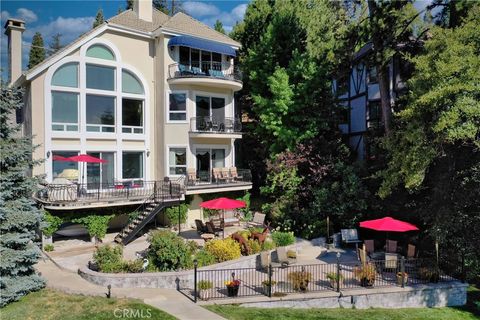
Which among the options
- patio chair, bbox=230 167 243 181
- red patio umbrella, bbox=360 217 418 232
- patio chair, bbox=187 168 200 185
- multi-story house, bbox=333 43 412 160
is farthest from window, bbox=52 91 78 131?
multi-story house, bbox=333 43 412 160

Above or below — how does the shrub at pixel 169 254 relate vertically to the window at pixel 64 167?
below

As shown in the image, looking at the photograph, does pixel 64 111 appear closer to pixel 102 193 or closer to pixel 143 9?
pixel 102 193

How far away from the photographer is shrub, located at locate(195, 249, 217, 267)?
16.3 m

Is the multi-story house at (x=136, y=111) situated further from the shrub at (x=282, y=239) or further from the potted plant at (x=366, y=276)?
the potted plant at (x=366, y=276)

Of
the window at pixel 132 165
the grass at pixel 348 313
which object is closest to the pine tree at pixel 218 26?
the window at pixel 132 165

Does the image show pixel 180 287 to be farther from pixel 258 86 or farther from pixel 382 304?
pixel 258 86

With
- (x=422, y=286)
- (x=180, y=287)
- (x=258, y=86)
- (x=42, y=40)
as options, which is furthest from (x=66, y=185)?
(x=42, y=40)

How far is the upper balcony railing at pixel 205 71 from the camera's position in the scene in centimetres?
2498

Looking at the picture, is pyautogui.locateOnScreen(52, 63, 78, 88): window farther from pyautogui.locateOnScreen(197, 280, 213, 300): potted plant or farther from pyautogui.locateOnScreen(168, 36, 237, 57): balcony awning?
pyautogui.locateOnScreen(197, 280, 213, 300): potted plant

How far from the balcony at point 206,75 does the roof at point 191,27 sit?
72.2 inches

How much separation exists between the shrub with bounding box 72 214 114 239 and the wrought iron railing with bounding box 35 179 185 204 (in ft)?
3.66

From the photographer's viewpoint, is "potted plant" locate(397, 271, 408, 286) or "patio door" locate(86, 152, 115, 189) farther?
"patio door" locate(86, 152, 115, 189)

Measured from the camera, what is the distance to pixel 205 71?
1050 inches

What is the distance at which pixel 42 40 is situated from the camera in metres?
62.3
